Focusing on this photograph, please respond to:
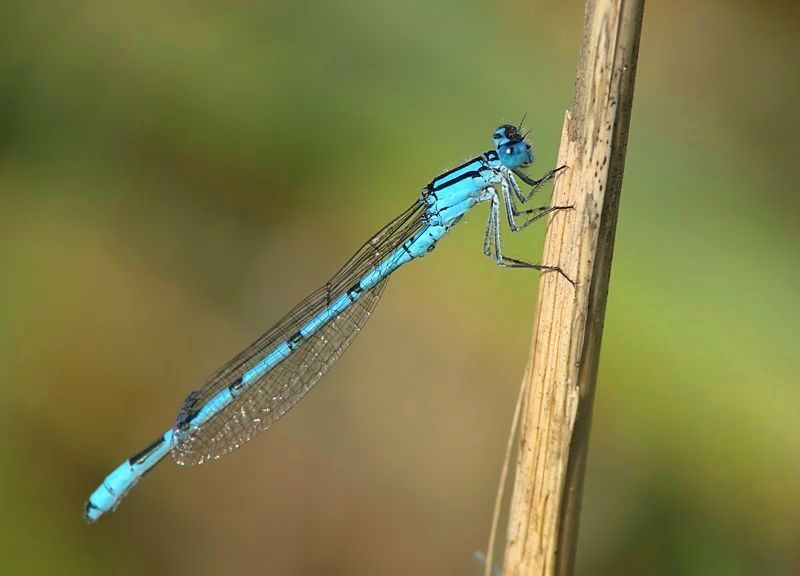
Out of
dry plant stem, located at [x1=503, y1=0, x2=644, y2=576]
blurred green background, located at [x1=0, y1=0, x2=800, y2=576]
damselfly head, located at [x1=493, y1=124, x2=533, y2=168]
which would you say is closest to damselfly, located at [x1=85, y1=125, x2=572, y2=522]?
damselfly head, located at [x1=493, y1=124, x2=533, y2=168]

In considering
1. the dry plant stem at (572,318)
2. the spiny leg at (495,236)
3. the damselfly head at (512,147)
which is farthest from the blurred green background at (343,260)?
the dry plant stem at (572,318)

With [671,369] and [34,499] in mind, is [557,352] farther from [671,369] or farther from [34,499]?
[34,499]

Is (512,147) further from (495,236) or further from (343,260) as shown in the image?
(343,260)

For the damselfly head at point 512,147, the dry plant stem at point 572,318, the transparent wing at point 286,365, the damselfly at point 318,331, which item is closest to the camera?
the dry plant stem at point 572,318

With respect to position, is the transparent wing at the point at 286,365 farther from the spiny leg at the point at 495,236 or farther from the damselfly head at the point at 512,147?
the damselfly head at the point at 512,147

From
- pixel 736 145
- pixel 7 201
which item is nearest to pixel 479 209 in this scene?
pixel 736 145

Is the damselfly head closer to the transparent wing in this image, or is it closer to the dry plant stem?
the transparent wing
